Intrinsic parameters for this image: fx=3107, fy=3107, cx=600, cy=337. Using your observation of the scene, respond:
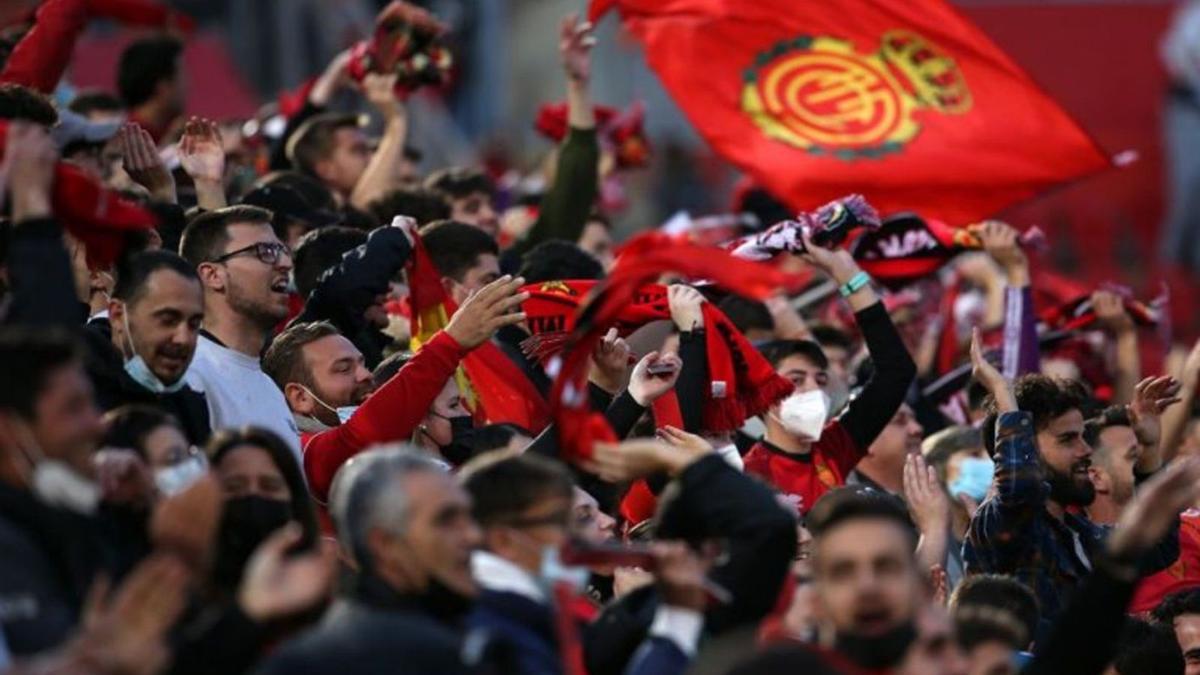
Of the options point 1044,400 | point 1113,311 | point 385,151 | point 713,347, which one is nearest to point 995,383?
point 1044,400

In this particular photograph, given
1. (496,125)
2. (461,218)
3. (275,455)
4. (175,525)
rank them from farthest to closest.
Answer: (496,125) → (461,218) → (275,455) → (175,525)

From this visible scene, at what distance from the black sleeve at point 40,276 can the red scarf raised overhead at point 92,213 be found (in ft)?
0.91

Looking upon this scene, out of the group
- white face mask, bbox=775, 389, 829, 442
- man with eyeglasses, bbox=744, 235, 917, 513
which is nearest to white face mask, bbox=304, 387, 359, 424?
man with eyeglasses, bbox=744, 235, 917, 513

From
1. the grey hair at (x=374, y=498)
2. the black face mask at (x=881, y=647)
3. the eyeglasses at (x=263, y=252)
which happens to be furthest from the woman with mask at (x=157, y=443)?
the eyeglasses at (x=263, y=252)

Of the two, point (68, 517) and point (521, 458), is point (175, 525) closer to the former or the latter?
point (68, 517)

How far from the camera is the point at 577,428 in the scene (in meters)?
→ 7.57

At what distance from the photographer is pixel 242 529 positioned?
733 centimetres

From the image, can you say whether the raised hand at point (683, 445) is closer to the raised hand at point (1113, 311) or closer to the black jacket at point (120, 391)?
the black jacket at point (120, 391)

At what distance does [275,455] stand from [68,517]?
3.19 feet

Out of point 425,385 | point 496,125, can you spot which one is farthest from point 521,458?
point 496,125

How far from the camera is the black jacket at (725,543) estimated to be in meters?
7.36

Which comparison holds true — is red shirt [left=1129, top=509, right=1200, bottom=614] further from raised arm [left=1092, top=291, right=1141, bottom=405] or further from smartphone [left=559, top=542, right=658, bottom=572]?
smartphone [left=559, top=542, right=658, bottom=572]

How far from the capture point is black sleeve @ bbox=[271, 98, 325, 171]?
12.8m

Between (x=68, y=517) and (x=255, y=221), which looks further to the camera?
(x=255, y=221)
